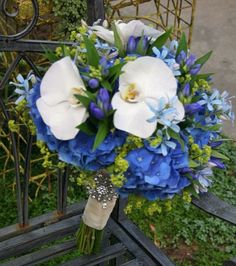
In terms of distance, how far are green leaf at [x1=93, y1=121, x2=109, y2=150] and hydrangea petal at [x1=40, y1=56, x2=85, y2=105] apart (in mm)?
95

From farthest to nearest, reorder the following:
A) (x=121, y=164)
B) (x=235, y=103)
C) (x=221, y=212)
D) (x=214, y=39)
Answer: (x=214, y=39) → (x=235, y=103) → (x=221, y=212) → (x=121, y=164)

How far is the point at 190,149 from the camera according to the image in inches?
54.6

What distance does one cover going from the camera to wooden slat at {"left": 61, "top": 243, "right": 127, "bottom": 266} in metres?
1.83

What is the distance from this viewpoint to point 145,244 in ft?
6.25

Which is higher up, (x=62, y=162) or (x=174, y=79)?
(x=174, y=79)

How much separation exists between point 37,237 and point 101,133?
68 cm

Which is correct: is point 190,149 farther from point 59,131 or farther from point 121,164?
point 59,131

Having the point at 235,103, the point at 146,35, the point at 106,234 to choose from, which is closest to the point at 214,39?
the point at 235,103

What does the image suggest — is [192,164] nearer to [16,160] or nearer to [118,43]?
[118,43]

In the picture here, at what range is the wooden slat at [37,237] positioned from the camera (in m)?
1.83

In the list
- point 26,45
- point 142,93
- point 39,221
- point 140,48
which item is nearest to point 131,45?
point 140,48

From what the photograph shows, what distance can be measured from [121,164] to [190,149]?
169 millimetres

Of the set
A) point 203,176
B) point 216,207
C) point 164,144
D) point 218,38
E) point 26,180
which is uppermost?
point 164,144

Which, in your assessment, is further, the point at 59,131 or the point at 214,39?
the point at 214,39
